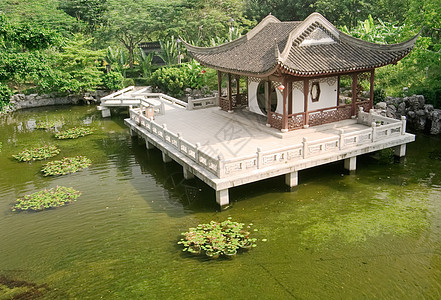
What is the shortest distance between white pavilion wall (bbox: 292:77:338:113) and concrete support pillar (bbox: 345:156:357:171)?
121 inches

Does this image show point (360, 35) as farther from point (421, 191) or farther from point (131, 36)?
point (131, 36)

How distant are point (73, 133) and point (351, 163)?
47.6 ft

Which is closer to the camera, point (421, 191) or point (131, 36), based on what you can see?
point (421, 191)

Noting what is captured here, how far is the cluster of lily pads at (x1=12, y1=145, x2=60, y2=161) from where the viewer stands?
18062mm

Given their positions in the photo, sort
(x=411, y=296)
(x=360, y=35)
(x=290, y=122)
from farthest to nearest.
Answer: (x=360, y=35) → (x=290, y=122) → (x=411, y=296)

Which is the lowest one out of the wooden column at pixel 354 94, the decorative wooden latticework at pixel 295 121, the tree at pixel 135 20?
the decorative wooden latticework at pixel 295 121

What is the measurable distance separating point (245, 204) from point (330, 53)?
7.44 meters

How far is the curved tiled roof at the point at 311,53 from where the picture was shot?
1504 centimetres

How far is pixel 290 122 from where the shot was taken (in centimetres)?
1581

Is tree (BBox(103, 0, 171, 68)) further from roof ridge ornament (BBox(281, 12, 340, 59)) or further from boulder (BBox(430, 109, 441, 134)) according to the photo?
boulder (BBox(430, 109, 441, 134))

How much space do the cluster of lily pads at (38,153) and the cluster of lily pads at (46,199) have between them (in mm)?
4160

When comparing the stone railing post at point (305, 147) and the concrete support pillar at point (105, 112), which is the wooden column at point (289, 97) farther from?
the concrete support pillar at point (105, 112)

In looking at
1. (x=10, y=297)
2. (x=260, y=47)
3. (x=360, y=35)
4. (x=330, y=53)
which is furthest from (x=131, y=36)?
(x=10, y=297)

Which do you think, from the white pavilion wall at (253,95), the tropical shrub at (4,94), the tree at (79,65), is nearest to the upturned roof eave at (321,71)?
the white pavilion wall at (253,95)
